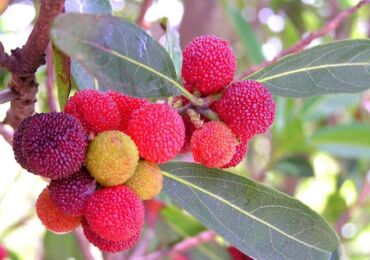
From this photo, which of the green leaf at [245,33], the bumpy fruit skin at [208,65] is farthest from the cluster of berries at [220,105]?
the green leaf at [245,33]

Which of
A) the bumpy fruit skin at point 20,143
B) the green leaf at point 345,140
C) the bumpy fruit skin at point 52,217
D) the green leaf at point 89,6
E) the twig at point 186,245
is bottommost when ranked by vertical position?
the twig at point 186,245

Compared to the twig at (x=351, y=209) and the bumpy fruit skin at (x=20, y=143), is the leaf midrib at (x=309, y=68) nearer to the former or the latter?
the bumpy fruit skin at (x=20, y=143)

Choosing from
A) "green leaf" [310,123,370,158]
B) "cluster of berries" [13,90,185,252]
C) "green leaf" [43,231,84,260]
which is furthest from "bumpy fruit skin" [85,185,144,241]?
"green leaf" [310,123,370,158]

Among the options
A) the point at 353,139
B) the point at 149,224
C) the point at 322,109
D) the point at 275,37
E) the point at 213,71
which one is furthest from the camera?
the point at 275,37

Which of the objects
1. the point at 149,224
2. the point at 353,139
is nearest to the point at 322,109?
the point at 353,139

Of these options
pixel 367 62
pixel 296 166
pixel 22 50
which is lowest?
pixel 296 166

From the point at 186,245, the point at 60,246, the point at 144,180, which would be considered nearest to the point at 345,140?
the point at 186,245

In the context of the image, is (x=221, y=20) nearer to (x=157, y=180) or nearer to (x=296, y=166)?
(x=296, y=166)
